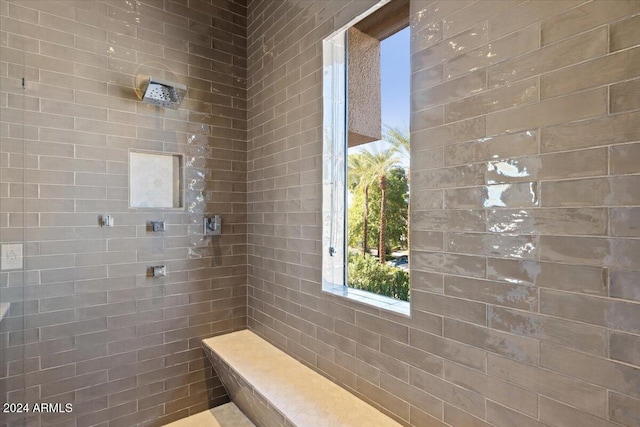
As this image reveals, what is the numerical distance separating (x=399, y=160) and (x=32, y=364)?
2.46 metres

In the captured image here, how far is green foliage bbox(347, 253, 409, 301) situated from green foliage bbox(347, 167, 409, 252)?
3.8 inches

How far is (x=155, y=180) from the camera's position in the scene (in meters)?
2.35

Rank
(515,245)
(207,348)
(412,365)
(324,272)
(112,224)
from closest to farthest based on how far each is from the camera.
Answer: (515,245) → (412,365) → (324,272) → (112,224) → (207,348)

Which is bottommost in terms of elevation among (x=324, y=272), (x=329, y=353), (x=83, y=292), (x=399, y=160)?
(x=329, y=353)

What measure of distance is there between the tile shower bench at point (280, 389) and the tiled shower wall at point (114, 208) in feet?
1.15

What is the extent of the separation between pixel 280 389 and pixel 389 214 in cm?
115

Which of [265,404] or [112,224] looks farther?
[112,224]

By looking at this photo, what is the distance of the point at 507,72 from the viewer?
113 cm

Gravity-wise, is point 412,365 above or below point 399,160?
below

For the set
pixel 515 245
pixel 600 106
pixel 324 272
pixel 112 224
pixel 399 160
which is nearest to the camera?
pixel 600 106

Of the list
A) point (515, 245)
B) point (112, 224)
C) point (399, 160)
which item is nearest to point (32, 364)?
point (112, 224)

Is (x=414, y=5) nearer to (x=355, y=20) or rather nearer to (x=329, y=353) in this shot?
(x=355, y=20)

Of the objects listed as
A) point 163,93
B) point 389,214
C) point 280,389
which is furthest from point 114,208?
point 389,214

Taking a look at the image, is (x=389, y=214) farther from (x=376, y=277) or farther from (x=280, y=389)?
(x=280, y=389)
